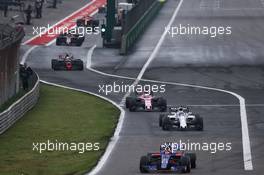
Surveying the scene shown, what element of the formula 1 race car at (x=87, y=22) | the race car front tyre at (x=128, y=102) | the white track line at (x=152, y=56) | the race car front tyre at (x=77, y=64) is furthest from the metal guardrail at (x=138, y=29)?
the race car front tyre at (x=128, y=102)

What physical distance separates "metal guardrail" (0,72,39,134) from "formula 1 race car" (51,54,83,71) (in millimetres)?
13342

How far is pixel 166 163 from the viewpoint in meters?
33.5

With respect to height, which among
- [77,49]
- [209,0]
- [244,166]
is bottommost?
[209,0]

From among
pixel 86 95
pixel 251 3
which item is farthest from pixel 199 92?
pixel 251 3

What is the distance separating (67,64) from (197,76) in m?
8.51

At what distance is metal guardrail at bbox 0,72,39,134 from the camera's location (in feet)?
145

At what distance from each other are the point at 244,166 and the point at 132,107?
1770 centimetres

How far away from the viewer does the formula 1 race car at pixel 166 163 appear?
3322 centimetres

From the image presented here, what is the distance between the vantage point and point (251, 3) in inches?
4993

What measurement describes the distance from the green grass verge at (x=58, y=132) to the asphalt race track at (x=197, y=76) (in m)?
0.95

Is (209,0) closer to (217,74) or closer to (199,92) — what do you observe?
(217,74)

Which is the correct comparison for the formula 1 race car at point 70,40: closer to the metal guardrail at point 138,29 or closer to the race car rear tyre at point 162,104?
the metal guardrail at point 138,29

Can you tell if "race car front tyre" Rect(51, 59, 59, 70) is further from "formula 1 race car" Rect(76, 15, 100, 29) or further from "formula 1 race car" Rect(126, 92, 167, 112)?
"formula 1 race car" Rect(76, 15, 100, 29)

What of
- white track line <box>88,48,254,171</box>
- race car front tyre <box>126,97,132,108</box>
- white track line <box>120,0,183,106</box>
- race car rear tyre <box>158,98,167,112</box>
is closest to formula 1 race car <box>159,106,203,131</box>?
white track line <box>88,48,254,171</box>
